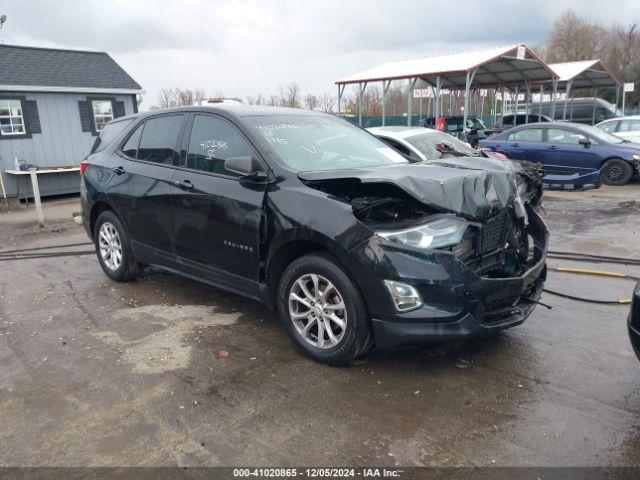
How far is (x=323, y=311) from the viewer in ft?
11.9

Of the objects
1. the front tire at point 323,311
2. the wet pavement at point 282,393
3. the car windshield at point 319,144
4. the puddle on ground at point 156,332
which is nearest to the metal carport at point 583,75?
the car windshield at point 319,144

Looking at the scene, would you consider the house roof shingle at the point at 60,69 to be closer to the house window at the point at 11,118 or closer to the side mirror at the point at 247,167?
the house window at the point at 11,118

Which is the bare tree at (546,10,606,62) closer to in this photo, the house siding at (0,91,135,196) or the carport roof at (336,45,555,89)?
the carport roof at (336,45,555,89)

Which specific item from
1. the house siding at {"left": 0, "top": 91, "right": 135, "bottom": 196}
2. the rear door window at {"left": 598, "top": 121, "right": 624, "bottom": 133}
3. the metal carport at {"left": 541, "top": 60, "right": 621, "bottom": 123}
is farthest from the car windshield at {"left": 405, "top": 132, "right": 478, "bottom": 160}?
the metal carport at {"left": 541, "top": 60, "right": 621, "bottom": 123}

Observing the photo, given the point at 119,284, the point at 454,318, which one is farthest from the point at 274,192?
the point at 119,284

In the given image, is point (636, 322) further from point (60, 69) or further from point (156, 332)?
point (60, 69)

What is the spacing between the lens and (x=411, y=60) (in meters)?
25.6

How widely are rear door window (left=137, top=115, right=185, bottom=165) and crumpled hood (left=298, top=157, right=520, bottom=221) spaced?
5.34ft

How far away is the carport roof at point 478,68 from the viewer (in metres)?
20.4

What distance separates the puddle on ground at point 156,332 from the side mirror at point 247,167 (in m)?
1.42

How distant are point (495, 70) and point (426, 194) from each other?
2307 centimetres

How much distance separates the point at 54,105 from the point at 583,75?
90.3 feet

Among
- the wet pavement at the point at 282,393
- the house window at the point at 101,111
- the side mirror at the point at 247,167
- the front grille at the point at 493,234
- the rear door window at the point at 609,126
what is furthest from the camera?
the rear door window at the point at 609,126

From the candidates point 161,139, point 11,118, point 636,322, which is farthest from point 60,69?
point 636,322
